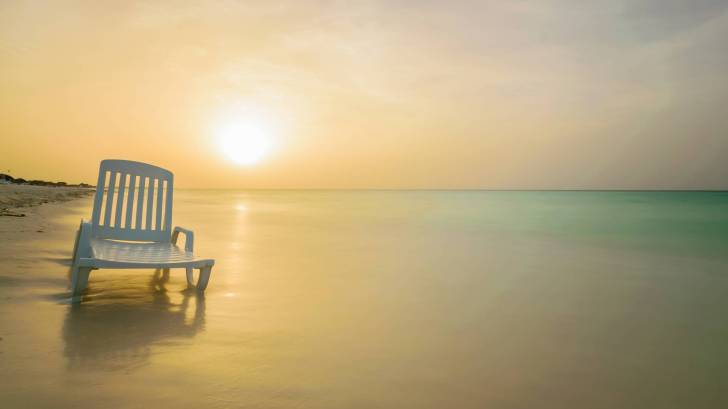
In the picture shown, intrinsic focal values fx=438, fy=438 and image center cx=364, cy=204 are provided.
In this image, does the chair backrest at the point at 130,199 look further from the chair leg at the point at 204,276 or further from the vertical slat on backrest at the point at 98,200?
the chair leg at the point at 204,276

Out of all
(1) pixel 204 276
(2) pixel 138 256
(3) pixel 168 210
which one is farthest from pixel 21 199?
(1) pixel 204 276

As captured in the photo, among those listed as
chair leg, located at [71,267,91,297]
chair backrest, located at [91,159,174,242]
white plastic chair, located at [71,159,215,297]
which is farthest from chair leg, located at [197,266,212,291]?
chair backrest, located at [91,159,174,242]

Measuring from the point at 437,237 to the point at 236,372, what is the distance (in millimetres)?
10265

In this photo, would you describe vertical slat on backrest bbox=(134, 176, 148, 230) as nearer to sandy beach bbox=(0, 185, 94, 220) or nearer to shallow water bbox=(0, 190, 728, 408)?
shallow water bbox=(0, 190, 728, 408)

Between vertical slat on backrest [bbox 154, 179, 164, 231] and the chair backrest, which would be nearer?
the chair backrest

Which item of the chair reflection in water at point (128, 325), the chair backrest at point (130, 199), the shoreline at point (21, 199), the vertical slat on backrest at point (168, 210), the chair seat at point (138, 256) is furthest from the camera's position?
the shoreline at point (21, 199)

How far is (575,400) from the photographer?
2.63m

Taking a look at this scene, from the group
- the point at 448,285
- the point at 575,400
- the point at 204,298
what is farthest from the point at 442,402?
the point at 448,285

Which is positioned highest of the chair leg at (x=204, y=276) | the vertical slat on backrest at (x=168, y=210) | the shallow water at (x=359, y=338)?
the vertical slat on backrest at (x=168, y=210)

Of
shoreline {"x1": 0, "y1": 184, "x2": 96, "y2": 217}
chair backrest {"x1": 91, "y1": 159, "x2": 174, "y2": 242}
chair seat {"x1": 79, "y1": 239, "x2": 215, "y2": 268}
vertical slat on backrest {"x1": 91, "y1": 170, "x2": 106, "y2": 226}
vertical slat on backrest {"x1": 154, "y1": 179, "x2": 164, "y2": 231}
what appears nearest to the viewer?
chair seat {"x1": 79, "y1": 239, "x2": 215, "y2": 268}

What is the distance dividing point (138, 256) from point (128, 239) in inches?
47.9

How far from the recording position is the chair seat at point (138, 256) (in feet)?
13.1

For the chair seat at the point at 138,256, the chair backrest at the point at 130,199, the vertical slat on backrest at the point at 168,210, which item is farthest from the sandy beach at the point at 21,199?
the chair seat at the point at 138,256

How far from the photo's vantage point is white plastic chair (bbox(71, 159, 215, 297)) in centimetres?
413
